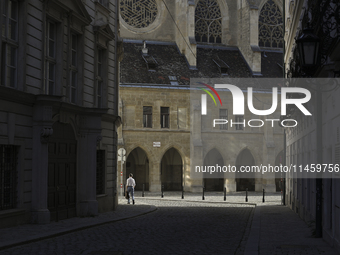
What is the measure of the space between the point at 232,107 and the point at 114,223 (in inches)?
1169

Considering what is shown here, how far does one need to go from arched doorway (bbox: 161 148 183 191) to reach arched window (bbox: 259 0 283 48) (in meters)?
13.6

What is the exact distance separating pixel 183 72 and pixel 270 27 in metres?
11.8

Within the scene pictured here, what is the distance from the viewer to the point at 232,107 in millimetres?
46312

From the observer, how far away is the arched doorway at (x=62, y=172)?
17.3 metres

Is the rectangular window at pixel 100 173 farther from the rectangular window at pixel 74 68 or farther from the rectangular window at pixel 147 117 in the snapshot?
the rectangular window at pixel 147 117

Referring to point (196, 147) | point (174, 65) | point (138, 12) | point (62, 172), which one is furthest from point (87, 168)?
point (138, 12)

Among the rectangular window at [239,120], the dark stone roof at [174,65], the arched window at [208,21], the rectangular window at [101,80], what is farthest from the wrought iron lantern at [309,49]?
the arched window at [208,21]

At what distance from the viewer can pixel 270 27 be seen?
53.4m

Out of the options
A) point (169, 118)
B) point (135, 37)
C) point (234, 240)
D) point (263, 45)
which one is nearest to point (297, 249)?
point (234, 240)

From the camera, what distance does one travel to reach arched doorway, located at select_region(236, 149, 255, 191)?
48125 mm

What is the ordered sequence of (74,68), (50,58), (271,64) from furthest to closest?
1. (271,64)
2. (74,68)
3. (50,58)

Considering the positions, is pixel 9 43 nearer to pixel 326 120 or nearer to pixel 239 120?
pixel 326 120

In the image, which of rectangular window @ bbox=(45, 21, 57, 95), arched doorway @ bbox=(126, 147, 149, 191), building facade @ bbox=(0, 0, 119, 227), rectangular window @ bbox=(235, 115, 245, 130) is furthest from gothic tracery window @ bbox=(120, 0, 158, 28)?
rectangular window @ bbox=(45, 21, 57, 95)

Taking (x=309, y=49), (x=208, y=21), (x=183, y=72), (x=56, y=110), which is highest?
(x=208, y=21)
